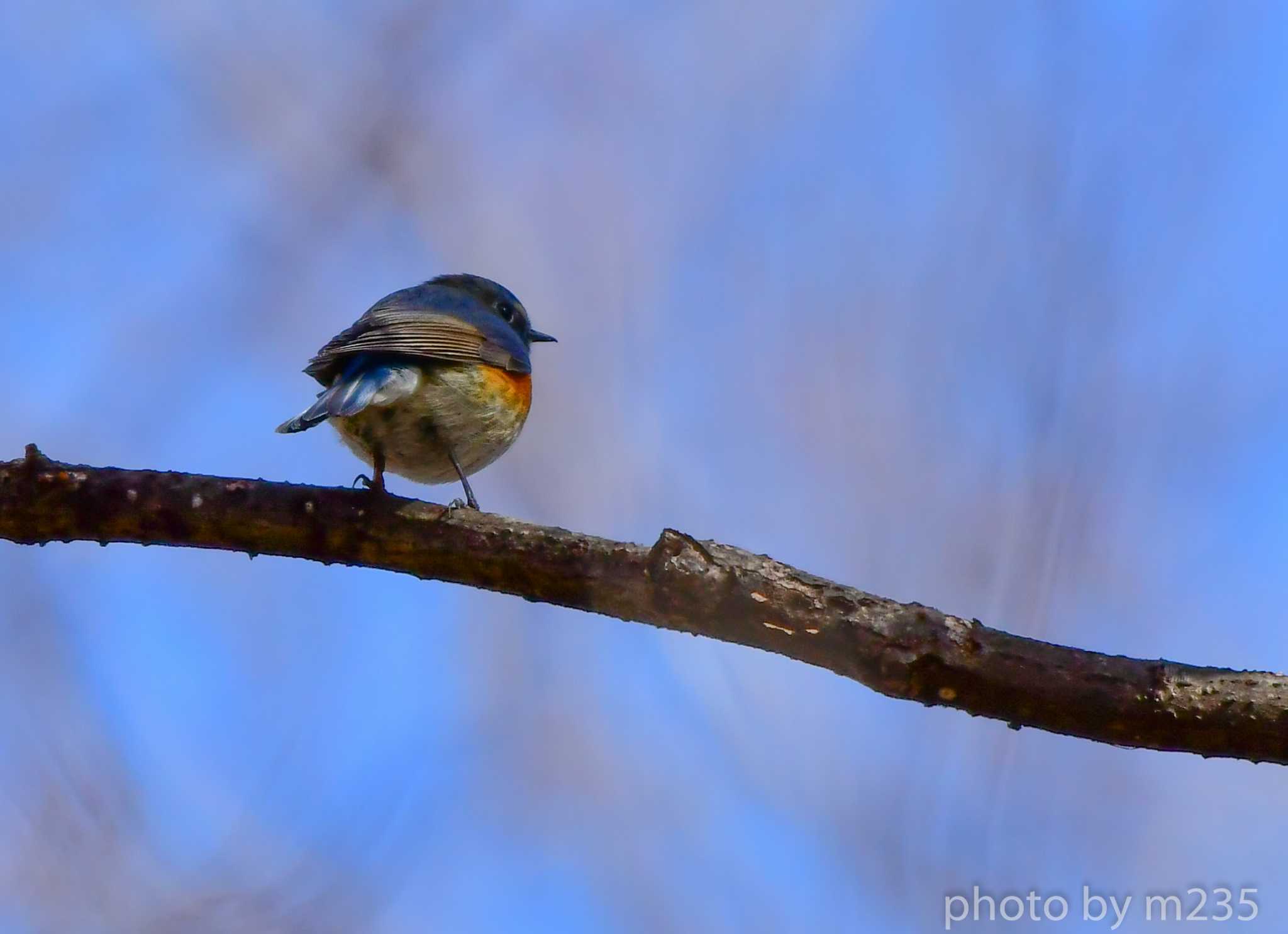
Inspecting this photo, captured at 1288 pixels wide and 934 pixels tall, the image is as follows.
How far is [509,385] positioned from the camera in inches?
162

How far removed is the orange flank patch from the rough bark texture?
1162 millimetres

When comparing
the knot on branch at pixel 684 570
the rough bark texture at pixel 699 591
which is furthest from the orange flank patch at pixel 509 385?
the knot on branch at pixel 684 570

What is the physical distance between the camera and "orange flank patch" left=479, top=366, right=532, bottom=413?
4004mm

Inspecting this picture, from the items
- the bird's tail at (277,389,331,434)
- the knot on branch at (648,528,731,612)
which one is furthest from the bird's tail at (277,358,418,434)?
the knot on branch at (648,528,731,612)

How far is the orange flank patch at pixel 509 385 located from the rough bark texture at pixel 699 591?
1.16 metres

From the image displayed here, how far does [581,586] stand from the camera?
2.56 metres

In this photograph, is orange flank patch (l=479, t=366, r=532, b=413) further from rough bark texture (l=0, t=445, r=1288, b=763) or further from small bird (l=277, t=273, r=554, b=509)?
rough bark texture (l=0, t=445, r=1288, b=763)

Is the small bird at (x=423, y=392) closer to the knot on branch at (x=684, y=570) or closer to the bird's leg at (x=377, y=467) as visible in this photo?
the bird's leg at (x=377, y=467)

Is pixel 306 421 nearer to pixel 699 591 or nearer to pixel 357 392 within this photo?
pixel 357 392

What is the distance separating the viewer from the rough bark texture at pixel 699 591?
7.45 feet

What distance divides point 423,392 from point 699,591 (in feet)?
5.65

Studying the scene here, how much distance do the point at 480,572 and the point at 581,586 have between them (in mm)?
273

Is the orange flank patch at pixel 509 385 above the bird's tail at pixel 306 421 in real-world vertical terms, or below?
above

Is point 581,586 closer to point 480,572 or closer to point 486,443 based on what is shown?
point 480,572
